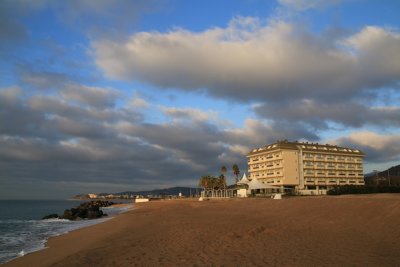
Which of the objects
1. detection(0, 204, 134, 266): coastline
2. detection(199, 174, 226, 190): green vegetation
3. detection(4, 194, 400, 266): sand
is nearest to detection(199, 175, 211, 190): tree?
detection(199, 174, 226, 190): green vegetation

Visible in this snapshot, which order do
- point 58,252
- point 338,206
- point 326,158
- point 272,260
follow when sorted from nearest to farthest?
point 272,260 → point 58,252 → point 338,206 → point 326,158

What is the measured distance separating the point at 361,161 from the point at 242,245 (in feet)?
334

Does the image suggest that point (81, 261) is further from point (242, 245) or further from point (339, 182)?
point (339, 182)

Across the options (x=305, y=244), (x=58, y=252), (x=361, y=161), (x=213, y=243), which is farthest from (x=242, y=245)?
(x=361, y=161)

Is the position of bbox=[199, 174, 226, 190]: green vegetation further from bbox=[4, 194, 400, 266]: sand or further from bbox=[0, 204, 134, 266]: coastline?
bbox=[4, 194, 400, 266]: sand

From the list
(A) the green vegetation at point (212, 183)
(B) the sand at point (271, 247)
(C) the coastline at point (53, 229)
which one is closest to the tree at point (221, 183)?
(A) the green vegetation at point (212, 183)

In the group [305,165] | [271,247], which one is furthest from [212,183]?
[271,247]

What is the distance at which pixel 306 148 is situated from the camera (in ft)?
309

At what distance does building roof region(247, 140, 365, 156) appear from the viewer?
304 feet

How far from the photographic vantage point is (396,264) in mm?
10453

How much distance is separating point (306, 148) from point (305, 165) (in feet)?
15.2

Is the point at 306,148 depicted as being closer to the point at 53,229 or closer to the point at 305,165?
the point at 305,165

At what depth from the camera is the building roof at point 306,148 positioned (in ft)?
304

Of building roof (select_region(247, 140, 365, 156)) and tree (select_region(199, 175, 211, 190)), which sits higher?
building roof (select_region(247, 140, 365, 156))
